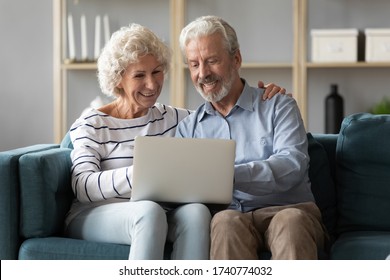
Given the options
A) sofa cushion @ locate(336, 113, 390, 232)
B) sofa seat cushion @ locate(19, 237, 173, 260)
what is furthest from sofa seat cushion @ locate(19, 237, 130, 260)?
sofa cushion @ locate(336, 113, 390, 232)

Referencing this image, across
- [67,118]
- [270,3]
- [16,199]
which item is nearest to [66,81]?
[67,118]

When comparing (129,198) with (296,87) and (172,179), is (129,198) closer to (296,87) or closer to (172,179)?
(172,179)

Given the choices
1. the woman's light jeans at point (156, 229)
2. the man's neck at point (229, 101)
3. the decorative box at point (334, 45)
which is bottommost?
the woman's light jeans at point (156, 229)

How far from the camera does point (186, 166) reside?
2.58 metres

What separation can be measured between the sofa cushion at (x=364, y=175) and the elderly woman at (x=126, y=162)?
38 cm

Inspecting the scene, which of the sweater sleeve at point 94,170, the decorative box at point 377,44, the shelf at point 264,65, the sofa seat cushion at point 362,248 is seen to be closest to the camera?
the sofa seat cushion at point 362,248

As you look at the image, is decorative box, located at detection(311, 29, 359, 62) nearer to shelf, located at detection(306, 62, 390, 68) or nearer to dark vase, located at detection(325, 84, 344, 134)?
shelf, located at detection(306, 62, 390, 68)

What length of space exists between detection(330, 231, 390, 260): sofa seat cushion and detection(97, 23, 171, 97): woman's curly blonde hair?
3.24ft

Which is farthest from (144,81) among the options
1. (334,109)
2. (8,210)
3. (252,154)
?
(334,109)

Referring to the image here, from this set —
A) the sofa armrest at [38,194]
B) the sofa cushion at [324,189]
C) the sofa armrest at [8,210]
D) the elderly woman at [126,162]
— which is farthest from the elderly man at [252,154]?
the sofa armrest at [8,210]

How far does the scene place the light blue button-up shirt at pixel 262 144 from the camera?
271cm

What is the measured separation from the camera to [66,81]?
537cm

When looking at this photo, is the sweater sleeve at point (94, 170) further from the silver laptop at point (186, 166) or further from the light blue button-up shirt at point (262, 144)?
the light blue button-up shirt at point (262, 144)
